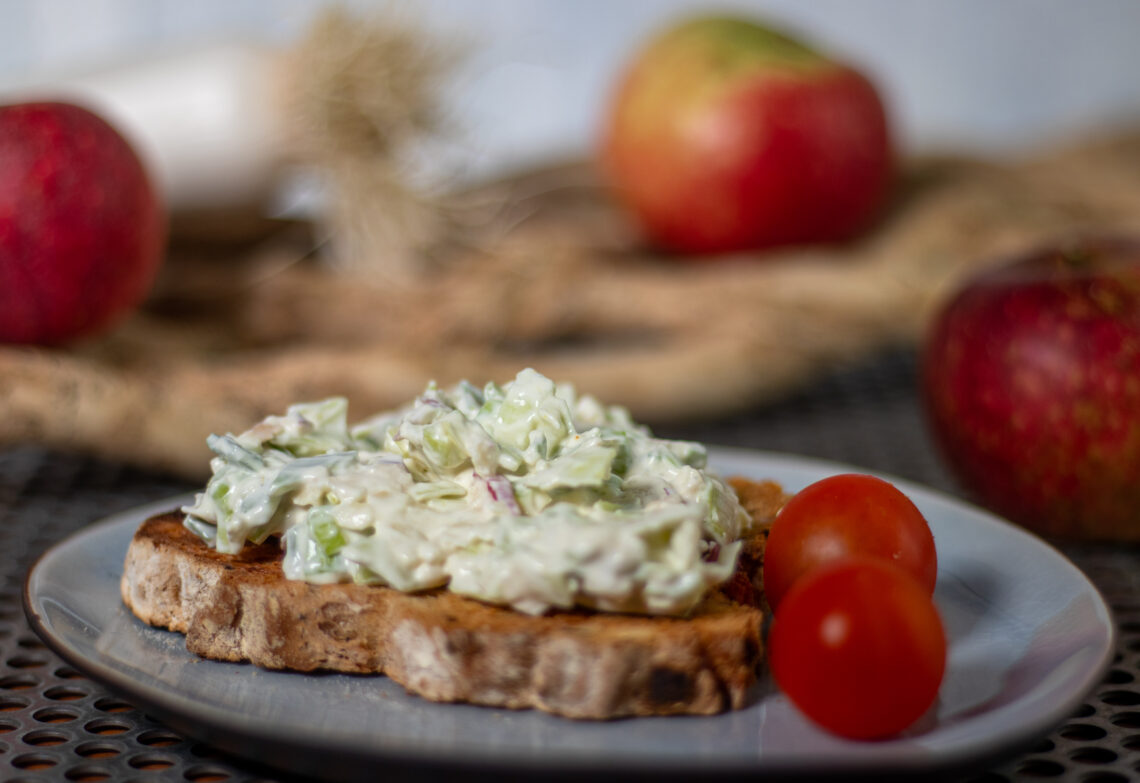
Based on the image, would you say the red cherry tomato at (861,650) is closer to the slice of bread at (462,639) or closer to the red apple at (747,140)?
the slice of bread at (462,639)

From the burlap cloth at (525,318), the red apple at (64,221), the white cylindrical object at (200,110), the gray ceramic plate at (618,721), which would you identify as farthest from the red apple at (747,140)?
the gray ceramic plate at (618,721)

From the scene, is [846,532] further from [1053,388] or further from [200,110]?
[200,110]

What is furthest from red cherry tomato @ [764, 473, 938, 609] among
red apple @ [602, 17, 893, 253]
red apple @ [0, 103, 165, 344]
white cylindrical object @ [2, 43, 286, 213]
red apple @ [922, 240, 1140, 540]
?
white cylindrical object @ [2, 43, 286, 213]

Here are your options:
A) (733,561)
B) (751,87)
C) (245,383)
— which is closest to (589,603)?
(733,561)

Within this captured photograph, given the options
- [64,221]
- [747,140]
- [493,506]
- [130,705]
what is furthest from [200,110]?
[493,506]

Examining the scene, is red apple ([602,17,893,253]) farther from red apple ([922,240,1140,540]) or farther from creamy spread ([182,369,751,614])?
creamy spread ([182,369,751,614])

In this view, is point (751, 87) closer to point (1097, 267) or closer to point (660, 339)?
point (660, 339)
